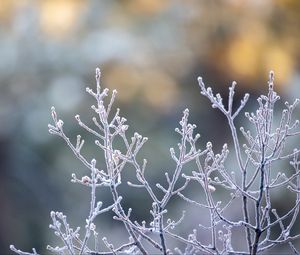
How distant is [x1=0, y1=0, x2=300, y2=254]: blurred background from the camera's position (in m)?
7.33

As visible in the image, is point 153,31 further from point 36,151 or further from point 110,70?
point 36,151

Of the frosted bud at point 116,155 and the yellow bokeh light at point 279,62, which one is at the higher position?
the yellow bokeh light at point 279,62

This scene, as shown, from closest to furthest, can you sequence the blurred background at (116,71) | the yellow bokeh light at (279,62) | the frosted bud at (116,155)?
the frosted bud at (116,155) → the yellow bokeh light at (279,62) → the blurred background at (116,71)

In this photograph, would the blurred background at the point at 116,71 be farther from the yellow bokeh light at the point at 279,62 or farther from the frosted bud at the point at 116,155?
the frosted bud at the point at 116,155

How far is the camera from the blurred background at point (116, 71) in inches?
289

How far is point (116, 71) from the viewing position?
292 inches

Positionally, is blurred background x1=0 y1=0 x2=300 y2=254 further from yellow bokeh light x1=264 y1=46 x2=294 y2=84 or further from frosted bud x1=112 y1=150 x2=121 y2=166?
frosted bud x1=112 y1=150 x2=121 y2=166

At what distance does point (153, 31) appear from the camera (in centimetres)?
780

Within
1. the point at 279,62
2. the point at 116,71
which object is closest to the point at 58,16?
the point at 116,71

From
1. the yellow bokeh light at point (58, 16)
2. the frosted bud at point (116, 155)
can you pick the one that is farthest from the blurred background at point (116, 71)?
the frosted bud at point (116, 155)

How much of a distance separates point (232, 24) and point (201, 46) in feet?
1.12

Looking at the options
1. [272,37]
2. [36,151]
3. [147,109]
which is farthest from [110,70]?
[272,37]

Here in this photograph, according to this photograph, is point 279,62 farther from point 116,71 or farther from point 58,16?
point 58,16

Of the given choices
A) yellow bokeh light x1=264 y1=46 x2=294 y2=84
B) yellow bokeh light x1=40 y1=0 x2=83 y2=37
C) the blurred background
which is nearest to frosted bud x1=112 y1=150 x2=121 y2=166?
yellow bokeh light x1=264 y1=46 x2=294 y2=84
